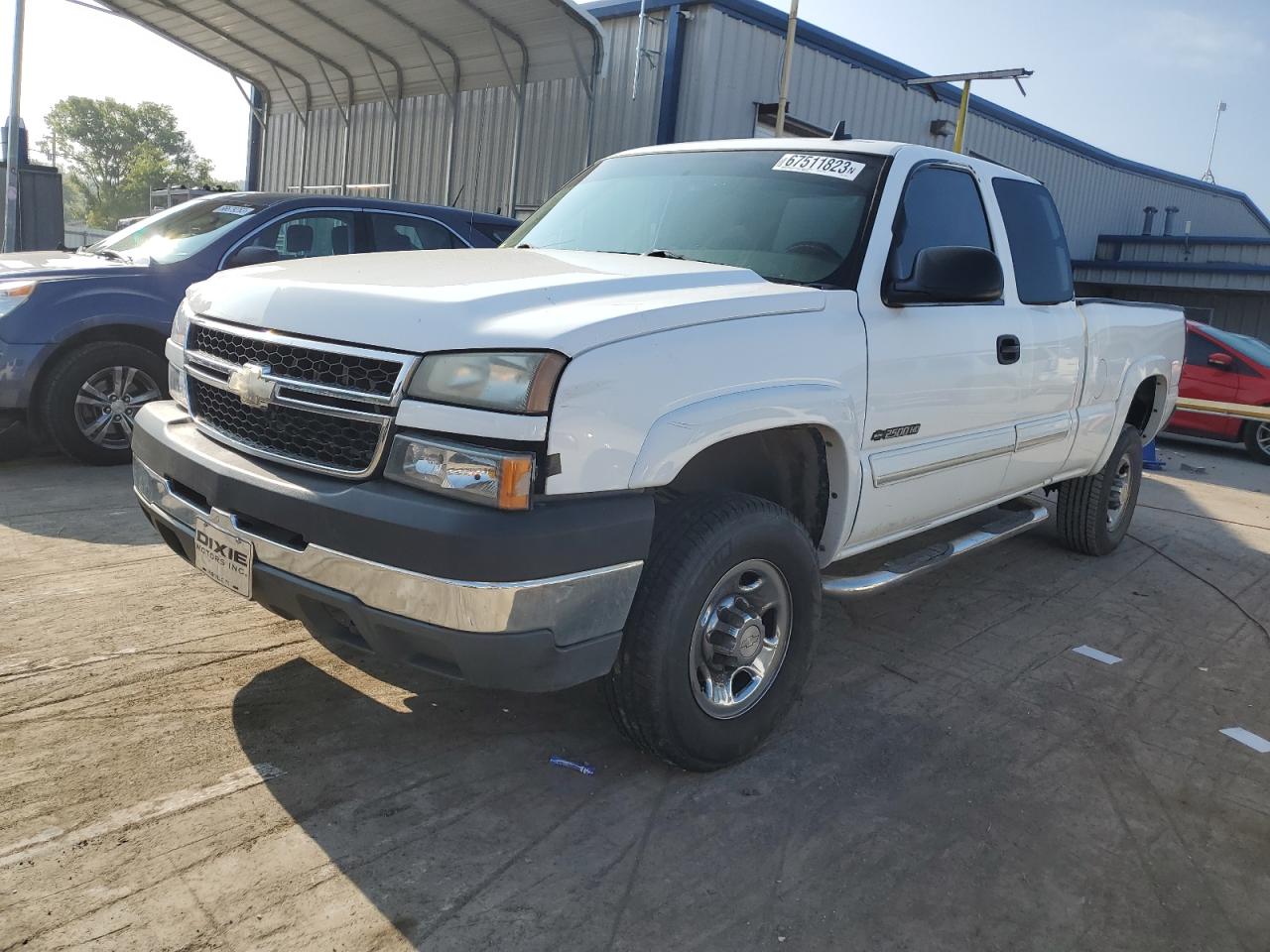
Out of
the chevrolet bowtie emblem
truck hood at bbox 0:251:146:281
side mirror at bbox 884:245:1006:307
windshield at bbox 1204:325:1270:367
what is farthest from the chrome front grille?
windshield at bbox 1204:325:1270:367

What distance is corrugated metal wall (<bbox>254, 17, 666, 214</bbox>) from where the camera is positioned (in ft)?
48.1

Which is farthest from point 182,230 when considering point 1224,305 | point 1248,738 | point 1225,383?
point 1224,305

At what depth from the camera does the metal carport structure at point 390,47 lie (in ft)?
43.0

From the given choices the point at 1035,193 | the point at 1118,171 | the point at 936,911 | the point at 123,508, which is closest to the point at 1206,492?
the point at 1035,193

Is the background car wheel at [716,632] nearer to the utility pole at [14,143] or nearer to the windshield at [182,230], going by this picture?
the windshield at [182,230]

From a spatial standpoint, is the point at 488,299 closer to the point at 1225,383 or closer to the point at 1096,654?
the point at 1096,654

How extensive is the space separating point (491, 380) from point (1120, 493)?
4.98 metres

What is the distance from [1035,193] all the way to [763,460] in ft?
8.38

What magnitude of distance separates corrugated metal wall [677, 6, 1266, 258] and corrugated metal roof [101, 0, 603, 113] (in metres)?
1.63

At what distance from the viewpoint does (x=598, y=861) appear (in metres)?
2.67

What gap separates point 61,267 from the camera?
6.35 meters

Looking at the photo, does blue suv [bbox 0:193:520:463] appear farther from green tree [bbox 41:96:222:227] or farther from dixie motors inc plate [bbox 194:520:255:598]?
green tree [bbox 41:96:222:227]

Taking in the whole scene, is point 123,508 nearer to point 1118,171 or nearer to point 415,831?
point 415,831

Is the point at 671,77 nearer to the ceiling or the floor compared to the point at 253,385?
nearer to the ceiling
